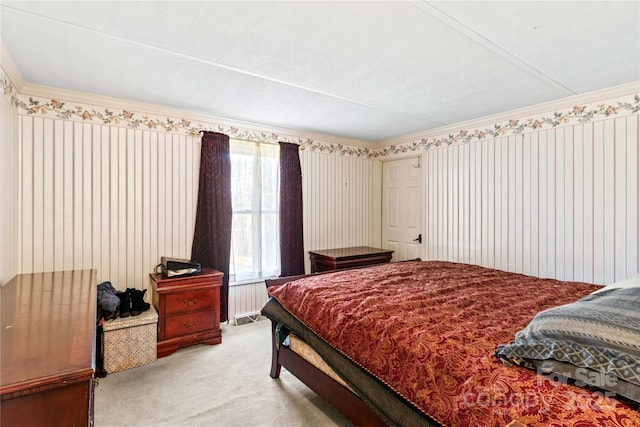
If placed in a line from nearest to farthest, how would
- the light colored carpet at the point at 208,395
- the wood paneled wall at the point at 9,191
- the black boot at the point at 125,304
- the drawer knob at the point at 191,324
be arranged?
the light colored carpet at the point at 208,395 → the wood paneled wall at the point at 9,191 → the black boot at the point at 125,304 → the drawer knob at the point at 191,324

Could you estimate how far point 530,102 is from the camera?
3.03m

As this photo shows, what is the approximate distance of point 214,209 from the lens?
3.49 m

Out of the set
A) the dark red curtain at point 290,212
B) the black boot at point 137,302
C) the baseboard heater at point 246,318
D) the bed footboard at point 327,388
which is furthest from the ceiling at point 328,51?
the baseboard heater at point 246,318

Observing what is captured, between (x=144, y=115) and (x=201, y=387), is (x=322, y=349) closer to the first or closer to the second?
(x=201, y=387)

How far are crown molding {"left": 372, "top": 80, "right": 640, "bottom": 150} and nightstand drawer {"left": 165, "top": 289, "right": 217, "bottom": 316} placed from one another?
3200 millimetres

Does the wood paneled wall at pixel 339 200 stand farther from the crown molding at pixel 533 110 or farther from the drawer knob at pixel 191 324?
the drawer knob at pixel 191 324

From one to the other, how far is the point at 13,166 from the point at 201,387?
7.27 feet

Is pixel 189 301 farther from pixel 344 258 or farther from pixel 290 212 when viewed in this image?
pixel 344 258

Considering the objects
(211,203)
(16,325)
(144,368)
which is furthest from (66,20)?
(144,368)

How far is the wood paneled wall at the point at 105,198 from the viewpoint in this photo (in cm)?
271

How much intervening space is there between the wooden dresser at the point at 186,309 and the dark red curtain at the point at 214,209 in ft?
1.11

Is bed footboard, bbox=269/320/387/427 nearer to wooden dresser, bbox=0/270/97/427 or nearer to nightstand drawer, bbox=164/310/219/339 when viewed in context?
nightstand drawer, bbox=164/310/219/339

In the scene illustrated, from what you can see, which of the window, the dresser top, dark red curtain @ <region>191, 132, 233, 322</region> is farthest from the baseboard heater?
the dresser top

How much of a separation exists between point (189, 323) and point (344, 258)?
189 cm
